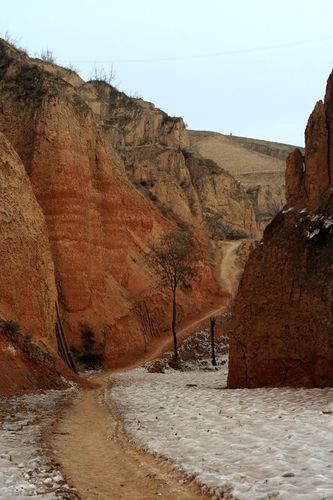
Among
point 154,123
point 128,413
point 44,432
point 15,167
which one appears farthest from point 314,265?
point 154,123

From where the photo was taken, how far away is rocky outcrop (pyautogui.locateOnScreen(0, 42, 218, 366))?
31891 millimetres

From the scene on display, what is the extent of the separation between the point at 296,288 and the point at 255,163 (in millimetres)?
119584

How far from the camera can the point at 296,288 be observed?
1481 centimetres

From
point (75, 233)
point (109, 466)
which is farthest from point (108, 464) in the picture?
point (75, 233)

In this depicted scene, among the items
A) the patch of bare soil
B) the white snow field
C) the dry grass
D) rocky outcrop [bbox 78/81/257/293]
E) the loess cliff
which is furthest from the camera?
the dry grass

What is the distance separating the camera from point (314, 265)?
47.7ft

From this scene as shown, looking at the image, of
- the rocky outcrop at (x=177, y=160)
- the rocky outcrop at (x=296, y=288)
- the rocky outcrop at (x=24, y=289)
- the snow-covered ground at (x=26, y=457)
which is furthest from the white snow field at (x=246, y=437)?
the rocky outcrop at (x=177, y=160)

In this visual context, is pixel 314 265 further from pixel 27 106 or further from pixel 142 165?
pixel 142 165

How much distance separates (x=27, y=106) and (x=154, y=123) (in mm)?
38083

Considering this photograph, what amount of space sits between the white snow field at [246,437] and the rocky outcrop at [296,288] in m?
0.98

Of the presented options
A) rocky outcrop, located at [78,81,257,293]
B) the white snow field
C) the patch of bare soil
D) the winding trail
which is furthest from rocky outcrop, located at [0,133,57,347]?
rocky outcrop, located at [78,81,257,293]

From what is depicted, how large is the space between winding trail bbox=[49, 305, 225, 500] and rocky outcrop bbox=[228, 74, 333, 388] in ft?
15.6

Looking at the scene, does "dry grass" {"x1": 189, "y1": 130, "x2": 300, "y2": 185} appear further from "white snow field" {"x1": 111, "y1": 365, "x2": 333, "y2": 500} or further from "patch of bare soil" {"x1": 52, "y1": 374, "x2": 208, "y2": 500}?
"patch of bare soil" {"x1": 52, "y1": 374, "x2": 208, "y2": 500}

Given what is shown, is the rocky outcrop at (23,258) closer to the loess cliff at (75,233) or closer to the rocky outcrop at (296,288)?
the loess cliff at (75,233)
